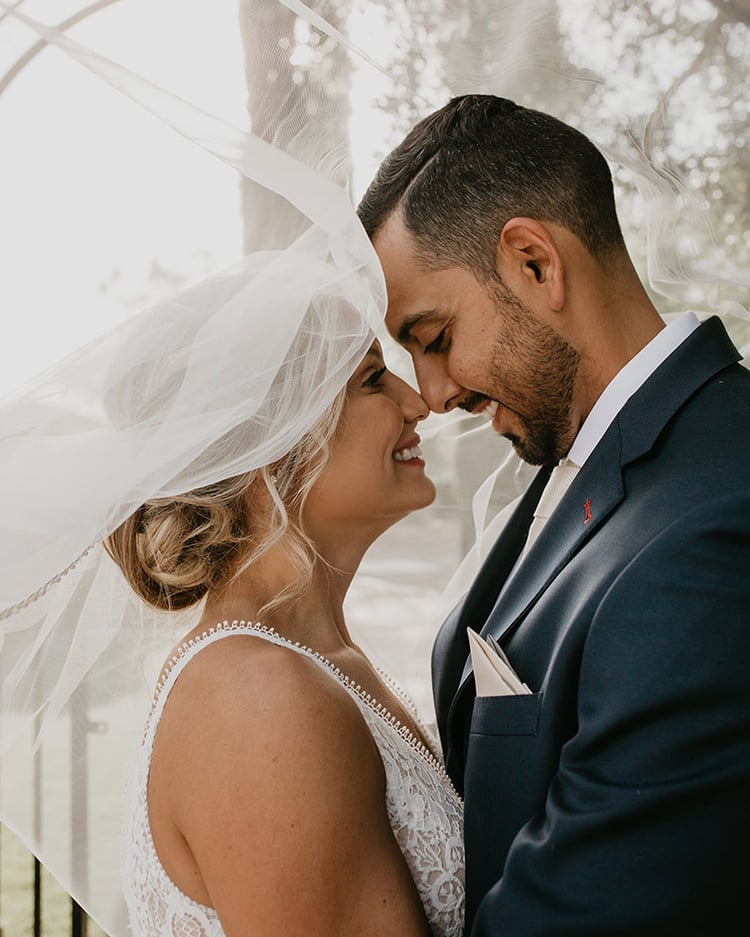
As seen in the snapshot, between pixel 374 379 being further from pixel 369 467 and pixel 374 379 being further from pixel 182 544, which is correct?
pixel 182 544

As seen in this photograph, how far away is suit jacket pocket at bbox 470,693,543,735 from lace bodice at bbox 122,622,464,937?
0.22 meters

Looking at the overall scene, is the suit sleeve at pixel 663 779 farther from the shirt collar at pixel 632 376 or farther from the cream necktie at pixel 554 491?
the cream necktie at pixel 554 491

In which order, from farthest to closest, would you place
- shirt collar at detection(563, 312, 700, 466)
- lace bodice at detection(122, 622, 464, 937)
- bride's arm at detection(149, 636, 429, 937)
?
1. shirt collar at detection(563, 312, 700, 466)
2. lace bodice at detection(122, 622, 464, 937)
3. bride's arm at detection(149, 636, 429, 937)

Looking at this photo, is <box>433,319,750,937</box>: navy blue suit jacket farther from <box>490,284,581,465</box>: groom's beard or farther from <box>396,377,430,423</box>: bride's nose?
<box>396,377,430,423</box>: bride's nose

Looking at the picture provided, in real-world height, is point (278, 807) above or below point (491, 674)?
below

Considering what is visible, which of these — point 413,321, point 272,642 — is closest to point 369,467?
point 413,321

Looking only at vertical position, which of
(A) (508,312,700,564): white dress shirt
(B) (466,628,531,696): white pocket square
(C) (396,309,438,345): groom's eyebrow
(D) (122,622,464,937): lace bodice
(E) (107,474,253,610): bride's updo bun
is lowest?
(D) (122,622,464,937): lace bodice

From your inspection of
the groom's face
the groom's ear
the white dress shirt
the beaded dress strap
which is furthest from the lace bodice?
the groom's ear

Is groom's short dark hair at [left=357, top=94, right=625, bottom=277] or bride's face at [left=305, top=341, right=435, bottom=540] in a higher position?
groom's short dark hair at [left=357, top=94, right=625, bottom=277]

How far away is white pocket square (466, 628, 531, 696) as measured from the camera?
78.7 inches

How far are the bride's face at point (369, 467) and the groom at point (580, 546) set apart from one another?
143mm

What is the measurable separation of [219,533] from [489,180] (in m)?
1.02

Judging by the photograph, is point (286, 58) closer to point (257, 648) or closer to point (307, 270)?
point (307, 270)

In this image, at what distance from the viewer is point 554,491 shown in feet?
8.31
